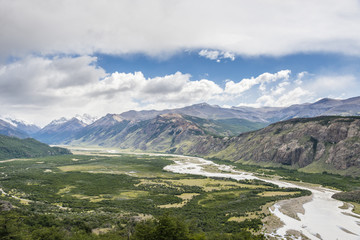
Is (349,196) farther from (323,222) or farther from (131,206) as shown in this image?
(131,206)

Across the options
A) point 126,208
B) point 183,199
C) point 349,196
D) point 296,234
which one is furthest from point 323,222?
point 126,208

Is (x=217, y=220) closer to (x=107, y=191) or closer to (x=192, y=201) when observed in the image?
(x=192, y=201)

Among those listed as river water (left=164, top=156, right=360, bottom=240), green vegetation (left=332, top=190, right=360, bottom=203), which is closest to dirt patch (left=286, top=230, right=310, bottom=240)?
river water (left=164, top=156, right=360, bottom=240)

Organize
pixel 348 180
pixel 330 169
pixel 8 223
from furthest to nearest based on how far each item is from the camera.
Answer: pixel 330 169 < pixel 348 180 < pixel 8 223

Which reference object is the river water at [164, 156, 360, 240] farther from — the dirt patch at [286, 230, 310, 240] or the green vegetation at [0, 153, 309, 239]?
the green vegetation at [0, 153, 309, 239]

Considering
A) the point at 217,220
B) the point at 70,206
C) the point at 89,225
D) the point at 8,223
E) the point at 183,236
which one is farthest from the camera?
the point at 70,206

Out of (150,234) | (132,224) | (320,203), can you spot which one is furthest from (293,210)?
(150,234)

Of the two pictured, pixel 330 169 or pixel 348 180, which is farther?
pixel 330 169

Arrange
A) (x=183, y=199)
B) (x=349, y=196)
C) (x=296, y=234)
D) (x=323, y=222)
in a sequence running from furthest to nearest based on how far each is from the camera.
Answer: (x=349, y=196), (x=183, y=199), (x=323, y=222), (x=296, y=234)
